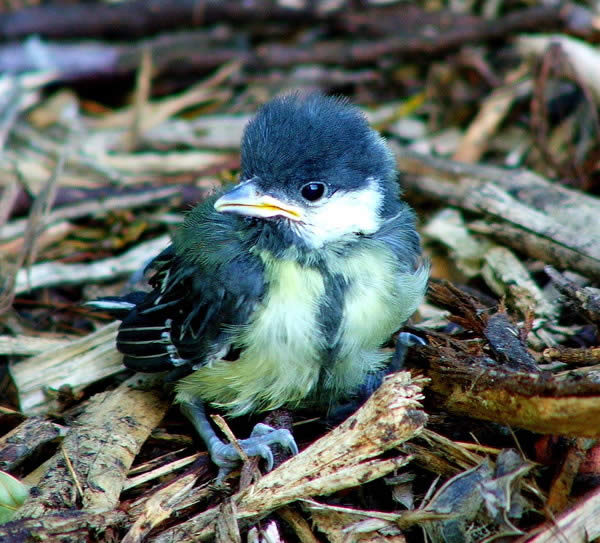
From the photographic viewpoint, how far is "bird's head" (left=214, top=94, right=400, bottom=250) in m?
2.34

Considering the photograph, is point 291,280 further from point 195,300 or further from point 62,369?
point 62,369

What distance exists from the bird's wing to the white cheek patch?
19cm

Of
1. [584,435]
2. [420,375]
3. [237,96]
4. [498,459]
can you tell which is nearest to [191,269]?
[420,375]

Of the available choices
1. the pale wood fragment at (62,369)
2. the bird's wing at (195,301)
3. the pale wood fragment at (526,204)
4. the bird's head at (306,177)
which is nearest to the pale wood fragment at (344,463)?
the bird's wing at (195,301)

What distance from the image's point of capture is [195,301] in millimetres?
2422

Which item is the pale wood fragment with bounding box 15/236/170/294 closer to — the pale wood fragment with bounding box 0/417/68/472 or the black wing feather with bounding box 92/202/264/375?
the black wing feather with bounding box 92/202/264/375

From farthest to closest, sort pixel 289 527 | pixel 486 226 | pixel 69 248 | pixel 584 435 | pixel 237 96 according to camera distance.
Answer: pixel 237 96 → pixel 69 248 → pixel 486 226 → pixel 289 527 → pixel 584 435

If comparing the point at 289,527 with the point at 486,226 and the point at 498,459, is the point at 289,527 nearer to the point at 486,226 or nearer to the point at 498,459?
the point at 498,459

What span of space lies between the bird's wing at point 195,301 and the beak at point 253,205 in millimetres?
119

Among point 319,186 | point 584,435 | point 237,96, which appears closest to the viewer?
point 584,435

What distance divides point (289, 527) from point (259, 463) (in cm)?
22

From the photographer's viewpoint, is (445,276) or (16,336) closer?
(16,336)

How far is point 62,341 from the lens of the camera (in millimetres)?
2953

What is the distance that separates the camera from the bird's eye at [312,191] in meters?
2.37
